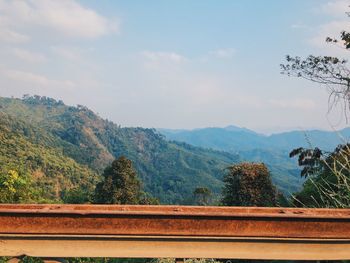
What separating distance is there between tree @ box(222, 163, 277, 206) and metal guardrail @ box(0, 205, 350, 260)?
28.5m

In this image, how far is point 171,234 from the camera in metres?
2.89

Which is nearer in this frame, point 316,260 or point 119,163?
point 316,260

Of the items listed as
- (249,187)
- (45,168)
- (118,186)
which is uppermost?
(249,187)

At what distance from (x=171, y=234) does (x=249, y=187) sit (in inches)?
1151

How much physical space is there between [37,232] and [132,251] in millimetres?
657

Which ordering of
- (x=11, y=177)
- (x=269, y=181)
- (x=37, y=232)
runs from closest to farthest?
(x=37, y=232)
(x=11, y=177)
(x=269, y=181)

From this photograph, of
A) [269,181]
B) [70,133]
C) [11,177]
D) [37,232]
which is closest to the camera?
[37,232]

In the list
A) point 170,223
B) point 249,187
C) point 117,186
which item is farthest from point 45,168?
point 170,223

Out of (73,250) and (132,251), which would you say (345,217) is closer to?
(132,251)

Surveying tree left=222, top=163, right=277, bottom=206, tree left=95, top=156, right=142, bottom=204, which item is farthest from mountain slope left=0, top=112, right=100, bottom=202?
tree left=222, top=163, right=277, bottom=206

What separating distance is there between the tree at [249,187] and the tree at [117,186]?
14.0 m

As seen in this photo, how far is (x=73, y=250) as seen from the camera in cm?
290

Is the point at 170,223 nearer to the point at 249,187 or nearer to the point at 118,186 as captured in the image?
the point at 249,187

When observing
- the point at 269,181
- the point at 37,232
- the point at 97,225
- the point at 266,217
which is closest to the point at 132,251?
the point at 97,225
